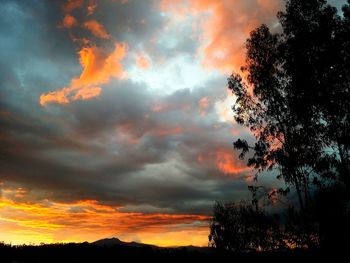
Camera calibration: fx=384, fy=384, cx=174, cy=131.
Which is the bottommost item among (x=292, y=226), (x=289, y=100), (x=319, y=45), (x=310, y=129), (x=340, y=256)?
(x=340, y=256)

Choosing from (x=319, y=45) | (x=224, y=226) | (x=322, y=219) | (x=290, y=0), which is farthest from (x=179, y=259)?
(x=224, y=226)

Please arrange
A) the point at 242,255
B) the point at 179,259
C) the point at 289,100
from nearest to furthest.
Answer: the point at 179,259
the point at 242,255
the point at 289,100

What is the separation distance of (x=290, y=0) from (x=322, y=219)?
17.0 m

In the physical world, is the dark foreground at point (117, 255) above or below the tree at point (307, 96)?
below

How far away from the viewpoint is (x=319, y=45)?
93.8 feet

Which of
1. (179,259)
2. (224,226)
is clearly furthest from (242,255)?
(224,226)

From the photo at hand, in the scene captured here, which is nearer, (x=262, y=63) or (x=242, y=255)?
(x=242, y=255)

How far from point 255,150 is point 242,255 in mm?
14094

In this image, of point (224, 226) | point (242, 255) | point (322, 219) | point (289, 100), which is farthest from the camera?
point (224, 226)

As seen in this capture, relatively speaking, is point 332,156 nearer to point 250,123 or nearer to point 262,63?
point 250,123

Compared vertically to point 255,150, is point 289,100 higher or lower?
higher

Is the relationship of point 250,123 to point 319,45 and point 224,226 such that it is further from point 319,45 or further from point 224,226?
point 224,226

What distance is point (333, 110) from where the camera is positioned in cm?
2761

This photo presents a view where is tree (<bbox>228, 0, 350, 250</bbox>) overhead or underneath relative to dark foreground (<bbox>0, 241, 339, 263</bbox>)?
overhead
